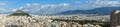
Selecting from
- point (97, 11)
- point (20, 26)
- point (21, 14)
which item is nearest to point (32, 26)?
point (20, 26)

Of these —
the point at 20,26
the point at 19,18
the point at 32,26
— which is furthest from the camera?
the point at 19,18

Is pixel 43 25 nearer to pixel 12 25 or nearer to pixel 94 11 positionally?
pixel 12 25

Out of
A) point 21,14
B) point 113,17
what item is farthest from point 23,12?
point 113,17

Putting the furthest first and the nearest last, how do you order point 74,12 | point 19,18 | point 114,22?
1. point 74,12
2. point 19,18
3. point 114,22

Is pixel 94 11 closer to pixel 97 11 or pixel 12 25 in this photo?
pixel 97 11

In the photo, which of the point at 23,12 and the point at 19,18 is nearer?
the point at 19,18

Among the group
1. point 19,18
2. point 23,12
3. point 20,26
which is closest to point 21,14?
point 23,12

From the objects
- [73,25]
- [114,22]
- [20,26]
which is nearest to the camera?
[114,22]

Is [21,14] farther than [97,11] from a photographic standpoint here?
No

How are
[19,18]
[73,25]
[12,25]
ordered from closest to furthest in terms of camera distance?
[73,25]
[12,25]
[19,18]
